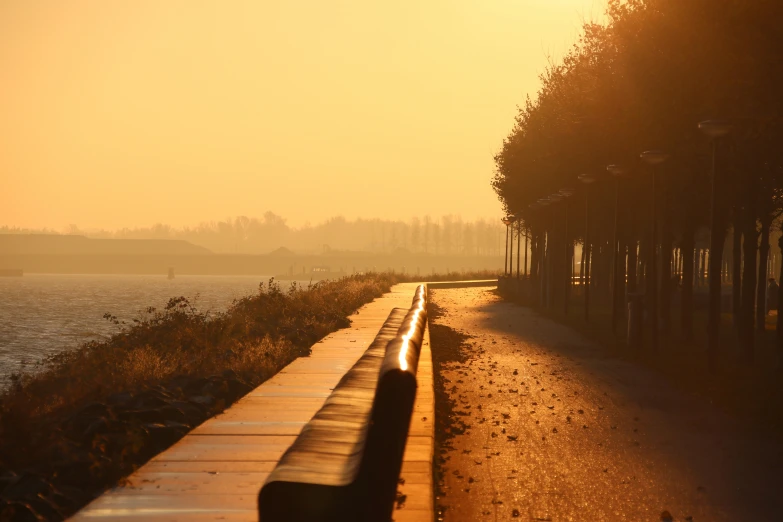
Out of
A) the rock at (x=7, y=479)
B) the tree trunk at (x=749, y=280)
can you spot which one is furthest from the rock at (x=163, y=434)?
the tree trunk at (x=749, y=280)

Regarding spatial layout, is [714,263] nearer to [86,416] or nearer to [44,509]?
[86,416]

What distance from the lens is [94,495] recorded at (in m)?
8.78

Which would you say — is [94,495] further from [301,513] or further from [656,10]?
[656,10]

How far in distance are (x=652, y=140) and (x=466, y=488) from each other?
67.5ft

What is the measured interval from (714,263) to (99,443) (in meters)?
16.5

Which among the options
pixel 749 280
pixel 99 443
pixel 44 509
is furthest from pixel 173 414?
pixel 749 280

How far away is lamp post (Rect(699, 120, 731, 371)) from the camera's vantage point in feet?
68.3

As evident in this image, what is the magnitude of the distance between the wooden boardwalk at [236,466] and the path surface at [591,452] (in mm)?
402

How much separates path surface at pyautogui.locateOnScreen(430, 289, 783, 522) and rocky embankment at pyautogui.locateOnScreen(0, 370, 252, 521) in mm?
3141

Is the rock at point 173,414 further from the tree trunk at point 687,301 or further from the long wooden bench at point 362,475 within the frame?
the tree trunk at point 687,301

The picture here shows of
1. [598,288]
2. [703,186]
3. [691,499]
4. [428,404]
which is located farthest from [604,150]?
[691,499]

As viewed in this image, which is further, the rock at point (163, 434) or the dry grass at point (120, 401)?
the rock at point (163, 434)

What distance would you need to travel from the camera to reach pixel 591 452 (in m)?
11.7

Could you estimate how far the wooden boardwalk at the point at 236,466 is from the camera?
7.57 metres
